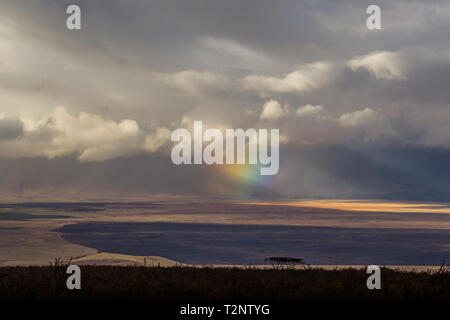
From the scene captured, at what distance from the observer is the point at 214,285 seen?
14883mm

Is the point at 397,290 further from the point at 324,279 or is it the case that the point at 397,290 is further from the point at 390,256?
the point at 390,256

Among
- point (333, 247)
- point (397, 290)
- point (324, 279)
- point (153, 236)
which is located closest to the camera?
point (397, 290)

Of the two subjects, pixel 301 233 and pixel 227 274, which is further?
pixel 301 233

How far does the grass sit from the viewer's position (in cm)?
1346

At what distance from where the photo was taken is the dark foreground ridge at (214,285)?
44.1ft

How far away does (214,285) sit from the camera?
14.9 meters

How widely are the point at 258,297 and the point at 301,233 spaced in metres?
103

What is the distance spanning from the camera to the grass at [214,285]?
1346 cm

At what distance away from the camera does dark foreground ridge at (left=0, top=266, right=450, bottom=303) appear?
1344 cm

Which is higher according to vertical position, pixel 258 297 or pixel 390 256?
pixel 258 297
